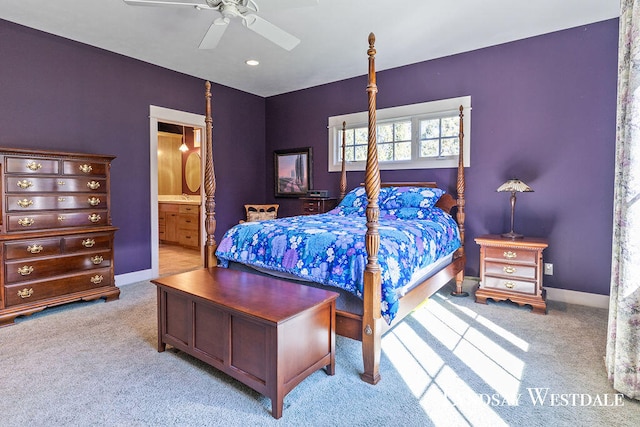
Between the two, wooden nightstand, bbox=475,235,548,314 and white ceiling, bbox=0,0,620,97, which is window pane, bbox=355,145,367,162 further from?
wooden nightstand, bbox=475,235,548,314

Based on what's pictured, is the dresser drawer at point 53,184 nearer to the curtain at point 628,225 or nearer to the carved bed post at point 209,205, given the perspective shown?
the carved bed post at point 209,205

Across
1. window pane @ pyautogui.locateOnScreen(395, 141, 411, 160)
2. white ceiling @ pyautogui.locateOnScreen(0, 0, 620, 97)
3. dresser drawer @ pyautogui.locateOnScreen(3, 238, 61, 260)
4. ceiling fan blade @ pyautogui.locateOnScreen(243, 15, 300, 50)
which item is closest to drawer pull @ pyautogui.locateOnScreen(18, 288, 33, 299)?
dresser drawer @ pyautogui.locateOnScreen(3, 238, 61, 260)

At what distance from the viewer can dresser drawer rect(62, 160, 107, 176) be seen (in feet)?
10.5

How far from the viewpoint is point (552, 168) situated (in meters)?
3.46

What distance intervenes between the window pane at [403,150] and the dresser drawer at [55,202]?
339 centimetres

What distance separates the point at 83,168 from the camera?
331cm

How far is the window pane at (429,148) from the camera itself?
422 centimetres

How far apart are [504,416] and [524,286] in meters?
1.80

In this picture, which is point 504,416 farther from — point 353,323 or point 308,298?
point 308,298

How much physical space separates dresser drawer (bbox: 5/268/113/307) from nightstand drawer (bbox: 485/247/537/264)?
12.3ft

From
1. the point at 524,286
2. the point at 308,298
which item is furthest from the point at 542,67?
the point at 308,298

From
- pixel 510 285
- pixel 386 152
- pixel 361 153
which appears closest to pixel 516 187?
pixel 510 285

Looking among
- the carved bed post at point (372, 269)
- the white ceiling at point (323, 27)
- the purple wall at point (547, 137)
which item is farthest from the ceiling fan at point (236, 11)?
the purple wall at point (547, 137)

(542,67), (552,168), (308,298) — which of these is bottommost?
(308,298)
